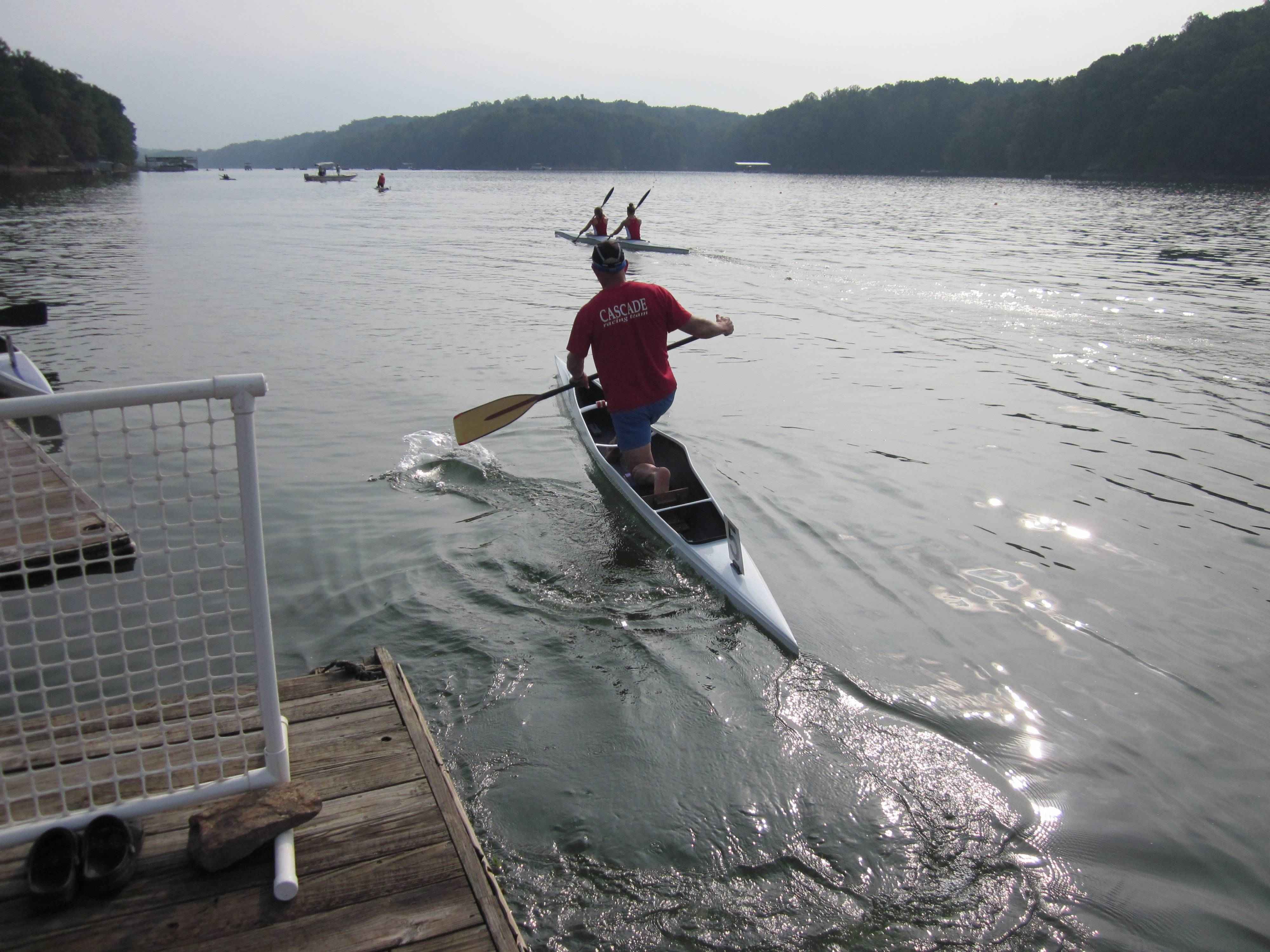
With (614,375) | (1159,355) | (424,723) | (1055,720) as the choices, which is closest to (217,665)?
(424,723)

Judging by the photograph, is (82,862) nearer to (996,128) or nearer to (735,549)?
(735,549)

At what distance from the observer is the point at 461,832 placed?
3.00m

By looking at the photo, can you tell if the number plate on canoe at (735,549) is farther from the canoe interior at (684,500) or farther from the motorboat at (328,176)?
the motorboat at (328,176)

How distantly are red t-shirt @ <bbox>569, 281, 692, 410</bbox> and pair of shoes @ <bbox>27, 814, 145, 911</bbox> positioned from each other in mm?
4720

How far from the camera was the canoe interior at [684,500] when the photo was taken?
699cm

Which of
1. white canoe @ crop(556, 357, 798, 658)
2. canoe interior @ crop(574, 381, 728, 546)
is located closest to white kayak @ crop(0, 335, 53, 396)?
white canoe @ crop(556, 357, 798, 658)

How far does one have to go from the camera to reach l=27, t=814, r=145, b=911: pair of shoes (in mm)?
2529

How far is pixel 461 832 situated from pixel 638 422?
15.1 feet

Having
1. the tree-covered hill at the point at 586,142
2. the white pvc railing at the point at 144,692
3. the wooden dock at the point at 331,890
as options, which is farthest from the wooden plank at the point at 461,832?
the tree-covered hill at the point at 586,142

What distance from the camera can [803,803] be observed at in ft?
13.6

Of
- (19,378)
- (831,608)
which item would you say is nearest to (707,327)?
(831,608)

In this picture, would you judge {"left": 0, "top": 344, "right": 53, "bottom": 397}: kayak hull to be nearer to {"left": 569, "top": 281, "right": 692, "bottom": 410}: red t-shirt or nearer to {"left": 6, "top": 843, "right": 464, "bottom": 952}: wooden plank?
{"left": 569, "top": 281, "right": 692, "bottom": 410}: red t-shirt

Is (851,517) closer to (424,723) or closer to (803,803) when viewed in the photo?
(803,803)

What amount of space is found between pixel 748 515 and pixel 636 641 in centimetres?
273
